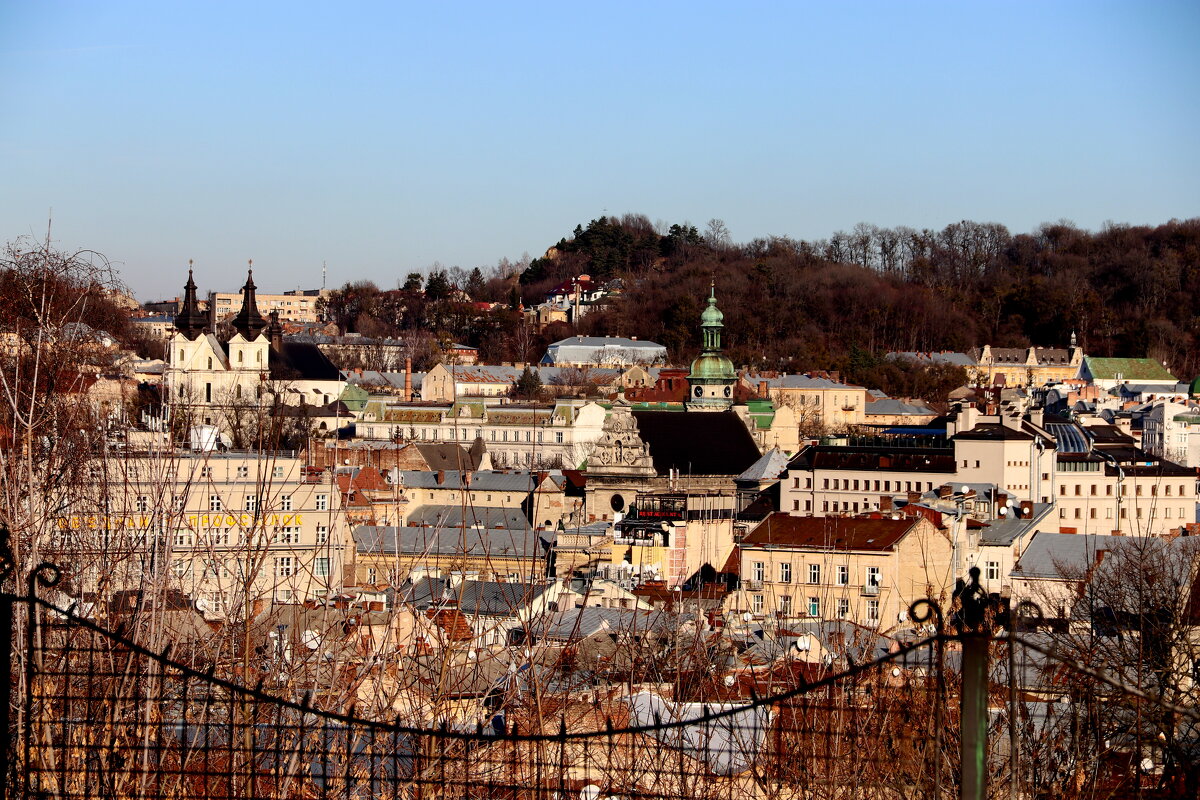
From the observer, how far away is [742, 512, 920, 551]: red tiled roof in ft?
67.1

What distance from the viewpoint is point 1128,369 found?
68.0 m

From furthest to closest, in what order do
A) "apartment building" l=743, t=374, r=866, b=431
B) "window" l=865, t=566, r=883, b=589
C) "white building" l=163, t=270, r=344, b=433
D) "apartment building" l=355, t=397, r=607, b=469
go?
"apartment building" l=743, t=374, r=866, b=431 → "white building" l=163, t=270, r=344, b=433 → "apartment building" l=355, t=397, r=607, b=469 → "window" l=865, t=566, r=883, b=589

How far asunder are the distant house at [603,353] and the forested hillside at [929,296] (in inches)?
73.0

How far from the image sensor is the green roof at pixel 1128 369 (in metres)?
67.5

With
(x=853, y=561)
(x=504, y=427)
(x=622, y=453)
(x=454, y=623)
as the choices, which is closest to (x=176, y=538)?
(x=454, y=623)

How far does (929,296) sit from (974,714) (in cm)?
7625

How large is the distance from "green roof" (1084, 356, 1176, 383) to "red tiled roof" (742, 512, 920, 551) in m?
49.1

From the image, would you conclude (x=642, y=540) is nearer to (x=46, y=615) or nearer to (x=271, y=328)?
(x=46, y=615)

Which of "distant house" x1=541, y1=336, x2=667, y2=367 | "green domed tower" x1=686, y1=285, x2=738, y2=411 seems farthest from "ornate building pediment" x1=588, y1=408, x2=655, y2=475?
"distant house" x1=541, y1=336, x2=667, y2=367

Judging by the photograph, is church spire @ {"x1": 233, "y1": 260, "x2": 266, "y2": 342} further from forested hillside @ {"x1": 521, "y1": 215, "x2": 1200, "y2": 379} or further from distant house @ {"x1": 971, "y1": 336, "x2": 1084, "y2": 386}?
distant house @ {"x1": 971, "y1": 336, "x2": 1084, "y2": 386}

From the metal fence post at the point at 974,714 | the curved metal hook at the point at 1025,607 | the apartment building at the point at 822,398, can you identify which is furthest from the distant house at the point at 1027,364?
the metal fence post at the point at 974,714

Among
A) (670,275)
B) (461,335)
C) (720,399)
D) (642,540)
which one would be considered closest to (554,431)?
(720,399)

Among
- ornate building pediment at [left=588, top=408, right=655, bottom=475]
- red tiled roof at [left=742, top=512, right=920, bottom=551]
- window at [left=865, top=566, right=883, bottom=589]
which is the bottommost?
window at [left=865, top=566, right=883, bottom=589]

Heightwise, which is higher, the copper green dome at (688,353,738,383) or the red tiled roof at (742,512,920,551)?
the copper green dome at (688,353,738,383)
